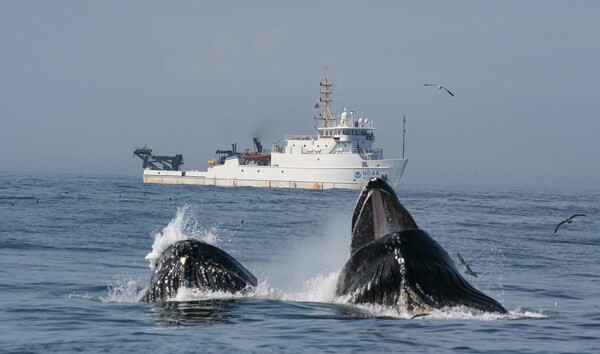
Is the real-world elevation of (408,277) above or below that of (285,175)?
below

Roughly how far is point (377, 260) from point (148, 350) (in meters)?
2.83

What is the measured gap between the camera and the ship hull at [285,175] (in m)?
96.9

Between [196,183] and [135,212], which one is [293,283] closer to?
[135,212]

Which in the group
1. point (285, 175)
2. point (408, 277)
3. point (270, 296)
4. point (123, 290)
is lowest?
point (123, 290)

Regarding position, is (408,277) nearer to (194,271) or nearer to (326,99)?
(194,271)

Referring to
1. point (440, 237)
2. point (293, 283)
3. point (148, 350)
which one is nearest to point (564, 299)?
point (293, 283)

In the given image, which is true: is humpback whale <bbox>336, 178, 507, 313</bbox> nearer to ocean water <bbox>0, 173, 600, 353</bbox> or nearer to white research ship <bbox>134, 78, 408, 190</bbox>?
ocean water <bbox>0, 173, 600, 353</bbox>

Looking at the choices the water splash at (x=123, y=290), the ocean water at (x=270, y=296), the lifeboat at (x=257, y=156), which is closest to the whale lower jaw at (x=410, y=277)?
the ocean water at (x=270, y=296)

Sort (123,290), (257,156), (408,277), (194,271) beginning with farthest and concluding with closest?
(257,156) → (123,290) → (194,271) → (408,277)

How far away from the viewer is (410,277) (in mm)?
10469

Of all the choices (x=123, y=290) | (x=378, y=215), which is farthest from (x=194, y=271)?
(x=123, y=290)

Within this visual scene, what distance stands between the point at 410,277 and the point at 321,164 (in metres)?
87.6

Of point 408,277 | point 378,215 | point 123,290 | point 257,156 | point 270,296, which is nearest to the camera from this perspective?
point 408,277

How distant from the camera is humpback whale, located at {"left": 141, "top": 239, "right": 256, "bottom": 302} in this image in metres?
12.1
